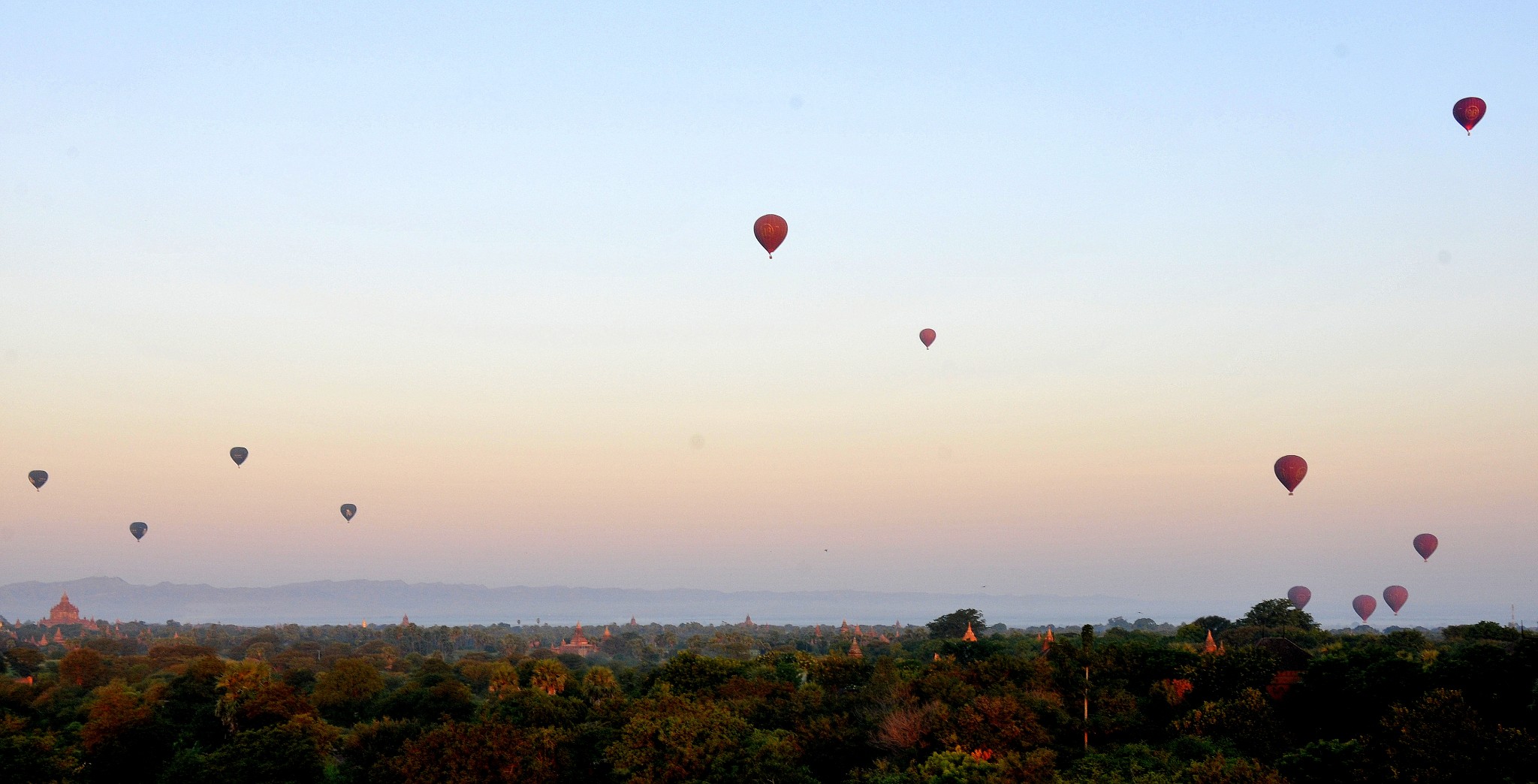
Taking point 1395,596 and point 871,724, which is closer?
point 871,724

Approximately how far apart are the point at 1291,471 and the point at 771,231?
37.7 metres

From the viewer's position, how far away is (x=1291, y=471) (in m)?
73.4

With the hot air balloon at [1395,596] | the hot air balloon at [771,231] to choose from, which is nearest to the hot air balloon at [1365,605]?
the hot air balloon at [1395,596]

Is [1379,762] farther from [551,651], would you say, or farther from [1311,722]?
[551,651]

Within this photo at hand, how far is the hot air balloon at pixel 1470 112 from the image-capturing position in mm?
60375

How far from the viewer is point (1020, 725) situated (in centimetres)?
4631

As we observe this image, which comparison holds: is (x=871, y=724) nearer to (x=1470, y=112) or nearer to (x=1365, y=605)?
(x=1470, y=112)

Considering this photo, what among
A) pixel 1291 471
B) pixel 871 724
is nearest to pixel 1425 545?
pixel 1291 471

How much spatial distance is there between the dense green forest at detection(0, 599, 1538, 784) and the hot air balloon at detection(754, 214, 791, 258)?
24375mm

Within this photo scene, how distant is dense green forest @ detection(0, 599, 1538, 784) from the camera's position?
1581 inches

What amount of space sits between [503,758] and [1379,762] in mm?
30949

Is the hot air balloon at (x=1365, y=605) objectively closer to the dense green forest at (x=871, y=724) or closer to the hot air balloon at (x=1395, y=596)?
the hot air balloon at (x=1395, y=596)

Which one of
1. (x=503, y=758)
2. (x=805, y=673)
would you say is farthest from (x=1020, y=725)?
(x=805, y=673)

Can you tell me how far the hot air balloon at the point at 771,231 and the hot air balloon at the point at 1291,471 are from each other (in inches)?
1443
